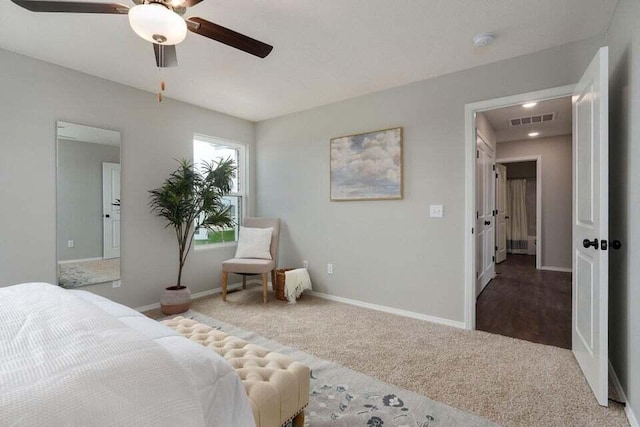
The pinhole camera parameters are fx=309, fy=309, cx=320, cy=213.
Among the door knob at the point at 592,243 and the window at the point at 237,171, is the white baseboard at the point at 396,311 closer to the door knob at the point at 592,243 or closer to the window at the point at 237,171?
the door knob at the point at 592,243

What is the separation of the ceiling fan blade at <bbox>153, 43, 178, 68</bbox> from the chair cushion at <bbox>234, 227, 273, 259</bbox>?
96.5 inches

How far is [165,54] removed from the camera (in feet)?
6.22

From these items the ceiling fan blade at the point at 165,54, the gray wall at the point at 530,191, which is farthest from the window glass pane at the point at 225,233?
the gray wall at the point at 530,191

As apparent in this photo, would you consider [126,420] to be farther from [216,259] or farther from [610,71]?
[216,259]

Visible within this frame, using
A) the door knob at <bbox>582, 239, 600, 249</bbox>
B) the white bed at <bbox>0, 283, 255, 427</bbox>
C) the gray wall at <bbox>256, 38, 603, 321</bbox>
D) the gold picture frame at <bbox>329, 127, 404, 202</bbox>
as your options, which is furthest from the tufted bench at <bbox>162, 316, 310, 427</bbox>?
the gold picture frame at <bbox>329, 127, 404, 202</bbox>

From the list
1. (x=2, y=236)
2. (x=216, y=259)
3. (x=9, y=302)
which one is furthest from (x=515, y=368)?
(x=2, y=236)

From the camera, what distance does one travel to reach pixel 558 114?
434 cm

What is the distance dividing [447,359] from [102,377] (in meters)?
2.25

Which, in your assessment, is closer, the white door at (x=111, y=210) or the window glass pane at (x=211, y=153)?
the white door at (x=111, y=210)

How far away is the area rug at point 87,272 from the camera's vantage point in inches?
115

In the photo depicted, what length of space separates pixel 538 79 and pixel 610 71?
20.7 inches

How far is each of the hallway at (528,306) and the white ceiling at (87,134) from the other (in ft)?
13.6

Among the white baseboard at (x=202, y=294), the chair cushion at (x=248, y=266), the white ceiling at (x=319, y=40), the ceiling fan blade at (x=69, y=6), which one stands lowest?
the white baseboard at (x=202, y=294)

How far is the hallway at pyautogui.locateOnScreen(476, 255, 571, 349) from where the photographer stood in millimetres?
2883
